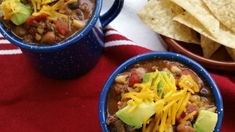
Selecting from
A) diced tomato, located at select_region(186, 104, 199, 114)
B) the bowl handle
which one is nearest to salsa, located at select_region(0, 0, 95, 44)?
the bowl handle

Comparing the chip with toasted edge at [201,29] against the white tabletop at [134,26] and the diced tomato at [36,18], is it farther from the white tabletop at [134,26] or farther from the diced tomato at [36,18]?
the diced tomato at [36,18]

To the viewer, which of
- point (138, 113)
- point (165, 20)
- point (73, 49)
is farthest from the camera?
point (165, 20)

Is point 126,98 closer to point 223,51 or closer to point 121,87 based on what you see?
point 121,87

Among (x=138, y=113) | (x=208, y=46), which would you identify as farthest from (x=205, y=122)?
(x=208, y=46)

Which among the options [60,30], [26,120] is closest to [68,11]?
[60,30]

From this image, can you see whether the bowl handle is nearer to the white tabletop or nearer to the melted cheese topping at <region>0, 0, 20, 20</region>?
the white tabletop

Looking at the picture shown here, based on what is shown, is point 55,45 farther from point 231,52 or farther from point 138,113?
point 231,52
